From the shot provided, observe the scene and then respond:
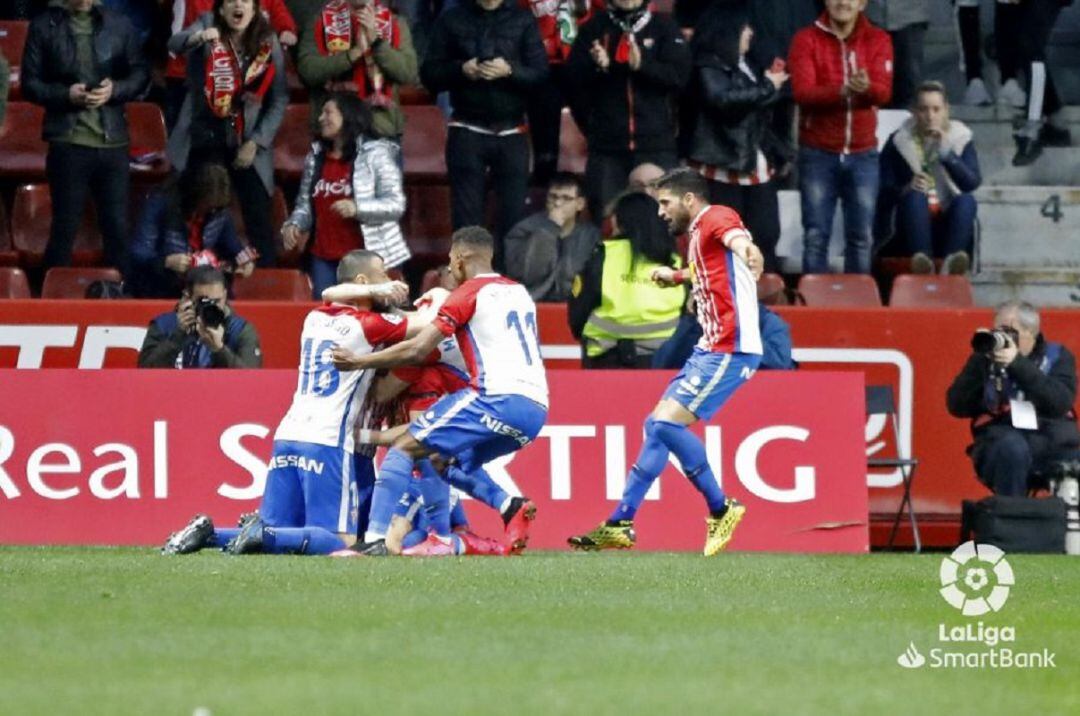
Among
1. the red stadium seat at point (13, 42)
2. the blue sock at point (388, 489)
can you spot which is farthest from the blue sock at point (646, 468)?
the red stadium seat at point (13, 42)

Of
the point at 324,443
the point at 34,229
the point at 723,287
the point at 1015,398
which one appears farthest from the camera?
the point at 34,229

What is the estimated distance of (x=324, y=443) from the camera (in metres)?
12.6

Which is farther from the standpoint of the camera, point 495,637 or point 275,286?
point 275,286

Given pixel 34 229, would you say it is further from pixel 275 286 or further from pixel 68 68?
pixel 275 286

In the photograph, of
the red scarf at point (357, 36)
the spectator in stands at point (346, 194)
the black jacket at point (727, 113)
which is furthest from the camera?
the black jacket at point (727, 113)

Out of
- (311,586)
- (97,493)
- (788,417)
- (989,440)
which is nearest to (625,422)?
(788,417)

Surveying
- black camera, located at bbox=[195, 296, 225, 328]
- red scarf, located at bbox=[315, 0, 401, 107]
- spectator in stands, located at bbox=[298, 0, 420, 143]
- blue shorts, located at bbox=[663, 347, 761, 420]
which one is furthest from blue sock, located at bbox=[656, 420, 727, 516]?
red scarf, located at bbox=[315, 0, 401, 107]

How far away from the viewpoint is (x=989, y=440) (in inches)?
582

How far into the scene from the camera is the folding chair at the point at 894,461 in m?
15.1

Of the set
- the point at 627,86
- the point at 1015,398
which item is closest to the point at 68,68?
the point at 627,86

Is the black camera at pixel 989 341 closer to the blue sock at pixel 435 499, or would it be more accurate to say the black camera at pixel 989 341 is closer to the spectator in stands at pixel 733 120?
the spectator in stands at pixel 733 120

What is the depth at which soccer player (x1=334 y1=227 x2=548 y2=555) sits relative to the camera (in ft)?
40.0

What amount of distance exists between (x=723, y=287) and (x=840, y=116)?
176 inches

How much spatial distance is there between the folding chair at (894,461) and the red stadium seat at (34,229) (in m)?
6.31
